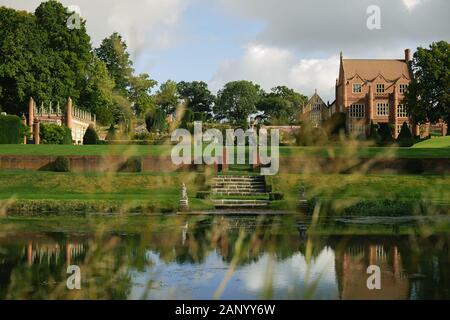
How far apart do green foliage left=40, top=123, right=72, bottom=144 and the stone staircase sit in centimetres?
2554

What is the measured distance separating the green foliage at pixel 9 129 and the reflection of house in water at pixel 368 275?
40870 millimetres

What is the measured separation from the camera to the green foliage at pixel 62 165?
3925 cm

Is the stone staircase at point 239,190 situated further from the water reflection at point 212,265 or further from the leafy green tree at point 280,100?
the leafy green tree at point 280,100

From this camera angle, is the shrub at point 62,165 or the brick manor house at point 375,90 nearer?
the shrub at point 62,165

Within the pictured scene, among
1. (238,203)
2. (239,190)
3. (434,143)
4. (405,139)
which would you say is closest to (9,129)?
(239,190)

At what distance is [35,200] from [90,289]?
Result: 1940cm

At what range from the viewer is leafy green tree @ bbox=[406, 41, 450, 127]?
206 feet

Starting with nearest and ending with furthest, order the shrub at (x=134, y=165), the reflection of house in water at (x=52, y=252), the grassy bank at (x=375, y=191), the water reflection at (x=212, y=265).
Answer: the water reflection at (x=212, y=265)
the reflection of house in water at (x=52, y=252)
the grassy bank at (x=375, y=191)
the shrub at (x=134, y=165)

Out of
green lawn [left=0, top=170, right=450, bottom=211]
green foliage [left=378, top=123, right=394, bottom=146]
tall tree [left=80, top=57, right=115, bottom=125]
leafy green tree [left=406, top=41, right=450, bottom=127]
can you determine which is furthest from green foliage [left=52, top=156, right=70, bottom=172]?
leafy green tree [left=406, top=41, right=450, bottom=127]

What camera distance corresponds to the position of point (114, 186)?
34.1 meters

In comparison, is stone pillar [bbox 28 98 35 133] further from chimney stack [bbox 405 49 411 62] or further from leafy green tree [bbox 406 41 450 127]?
chimney stack [bbox 405 49 411 62]

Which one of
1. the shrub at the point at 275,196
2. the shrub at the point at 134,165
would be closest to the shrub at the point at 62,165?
the shrub at the point at 134,165
